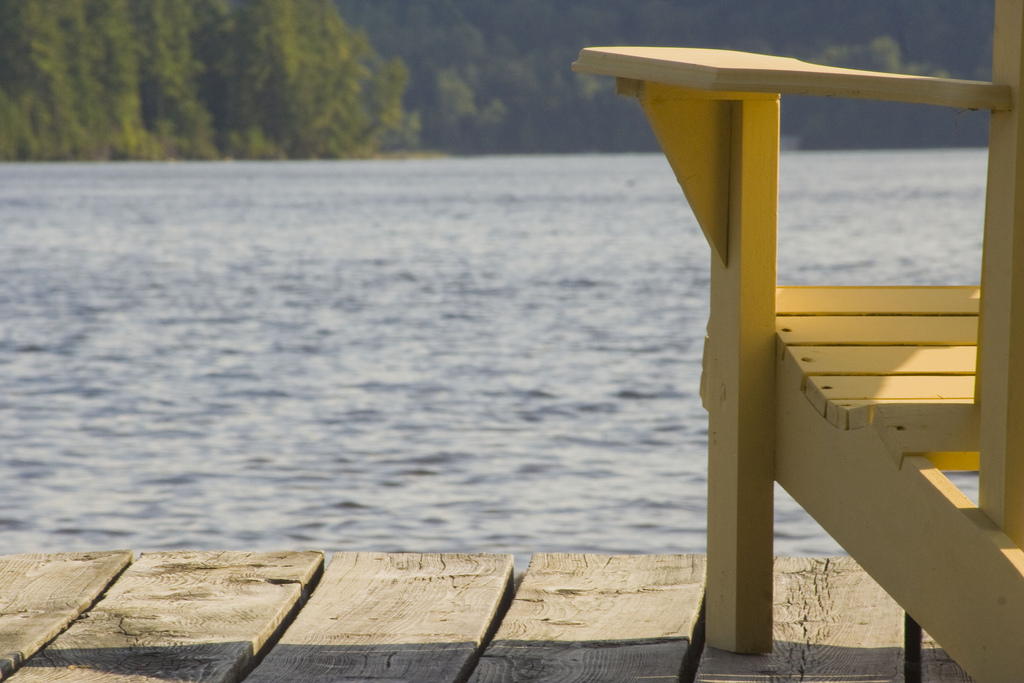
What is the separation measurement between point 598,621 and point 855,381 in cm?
77

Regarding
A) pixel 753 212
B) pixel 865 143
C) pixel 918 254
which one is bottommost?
pixel 865 143

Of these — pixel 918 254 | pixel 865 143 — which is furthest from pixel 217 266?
pixel 865 143

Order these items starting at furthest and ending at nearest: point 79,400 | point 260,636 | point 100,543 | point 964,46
Result: point 964,46
point 79,400
point 100,543
point 260,636

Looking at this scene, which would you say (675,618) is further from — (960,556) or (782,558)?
(960,556)

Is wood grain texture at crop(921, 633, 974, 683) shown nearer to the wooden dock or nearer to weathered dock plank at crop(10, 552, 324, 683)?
the wooden dock

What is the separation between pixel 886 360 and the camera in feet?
7.07

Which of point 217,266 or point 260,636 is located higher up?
point 260,636

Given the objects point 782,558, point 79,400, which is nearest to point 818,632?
point 782,558

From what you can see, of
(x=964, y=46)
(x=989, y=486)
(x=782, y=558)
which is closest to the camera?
(x=989, y=486)

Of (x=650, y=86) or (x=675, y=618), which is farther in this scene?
(x=675, y=618)

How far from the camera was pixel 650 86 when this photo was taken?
2201mm

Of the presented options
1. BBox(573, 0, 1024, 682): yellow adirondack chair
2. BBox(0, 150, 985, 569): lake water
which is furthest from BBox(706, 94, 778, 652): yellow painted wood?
BBox(0, 150, 985, 569): lake water

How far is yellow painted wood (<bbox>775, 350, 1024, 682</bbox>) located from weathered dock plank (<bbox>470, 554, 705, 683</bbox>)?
0.40 metres

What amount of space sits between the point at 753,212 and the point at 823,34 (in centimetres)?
11127
